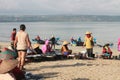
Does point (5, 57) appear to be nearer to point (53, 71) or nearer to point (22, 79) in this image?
point (22, 79)

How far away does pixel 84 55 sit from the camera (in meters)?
17.0

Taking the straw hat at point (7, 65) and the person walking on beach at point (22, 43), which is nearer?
the straw hat at point (7, 65)

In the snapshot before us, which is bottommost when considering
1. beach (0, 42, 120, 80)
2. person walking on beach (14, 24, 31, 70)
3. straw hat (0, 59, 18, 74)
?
beach (0, 42, 120, 80)

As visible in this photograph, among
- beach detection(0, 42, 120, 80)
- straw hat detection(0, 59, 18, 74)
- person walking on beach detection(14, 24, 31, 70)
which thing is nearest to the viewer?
straw hat detection(0, 59, 18, 74)

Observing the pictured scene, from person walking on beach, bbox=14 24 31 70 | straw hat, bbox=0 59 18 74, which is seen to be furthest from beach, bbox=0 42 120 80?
straw hat, bbox=0 59 18 74

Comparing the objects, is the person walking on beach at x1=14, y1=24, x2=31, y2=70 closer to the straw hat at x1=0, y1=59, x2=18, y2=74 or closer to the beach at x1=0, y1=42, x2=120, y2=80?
the beach at x1=0, y1=42, x2=120, y2=80

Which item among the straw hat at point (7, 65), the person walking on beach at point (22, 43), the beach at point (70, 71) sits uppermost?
the person walking on beach at point (22, 43)

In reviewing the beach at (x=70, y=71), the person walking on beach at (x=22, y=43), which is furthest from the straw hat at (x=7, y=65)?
the person walking on beach at (x=22, y=43)

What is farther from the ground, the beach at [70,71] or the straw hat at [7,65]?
the straw hat at [7,65]

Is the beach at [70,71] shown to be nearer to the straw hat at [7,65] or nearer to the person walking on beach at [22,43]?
the person walking on beach at [22,43]

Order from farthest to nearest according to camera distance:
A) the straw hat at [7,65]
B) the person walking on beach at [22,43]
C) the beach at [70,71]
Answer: the beach at [70,71], the person walking on beach at [22,43], the straw hat at [7,65]

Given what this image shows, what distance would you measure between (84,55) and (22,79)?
9428 millimetres

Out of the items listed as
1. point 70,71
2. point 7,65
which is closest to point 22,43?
point 70,71

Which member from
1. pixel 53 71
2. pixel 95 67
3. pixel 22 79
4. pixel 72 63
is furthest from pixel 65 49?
pixel 22 79
